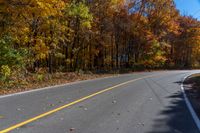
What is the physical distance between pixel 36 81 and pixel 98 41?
20105 millimetres

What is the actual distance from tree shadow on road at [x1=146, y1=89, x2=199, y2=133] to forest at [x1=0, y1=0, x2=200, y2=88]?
432 inches

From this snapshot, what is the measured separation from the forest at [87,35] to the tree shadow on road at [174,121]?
10968 mm

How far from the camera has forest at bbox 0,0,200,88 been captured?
65.6 feet

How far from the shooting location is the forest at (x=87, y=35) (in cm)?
2000

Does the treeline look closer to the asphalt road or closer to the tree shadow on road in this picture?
the asphalt road

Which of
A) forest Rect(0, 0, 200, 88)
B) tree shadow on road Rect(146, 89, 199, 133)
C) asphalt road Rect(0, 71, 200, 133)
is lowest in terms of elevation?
tree shadow on road Rect(146, 89, 199, 133)

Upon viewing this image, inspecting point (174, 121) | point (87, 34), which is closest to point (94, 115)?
point (174, 121)

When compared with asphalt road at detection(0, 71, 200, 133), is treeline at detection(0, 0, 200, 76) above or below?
above

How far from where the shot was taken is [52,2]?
2005 centimetres

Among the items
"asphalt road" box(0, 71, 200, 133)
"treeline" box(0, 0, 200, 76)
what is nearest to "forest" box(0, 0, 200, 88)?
"treeline" box(0, 0, 200, 76)

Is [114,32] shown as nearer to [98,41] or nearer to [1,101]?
[98,41]

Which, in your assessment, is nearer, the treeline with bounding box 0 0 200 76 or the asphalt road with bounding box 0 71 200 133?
the asphalt road with bounding box 0 71 200 133

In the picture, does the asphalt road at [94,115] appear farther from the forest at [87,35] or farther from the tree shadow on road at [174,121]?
the forest at [87,35]

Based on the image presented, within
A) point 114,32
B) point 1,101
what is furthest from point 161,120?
point 114,32
